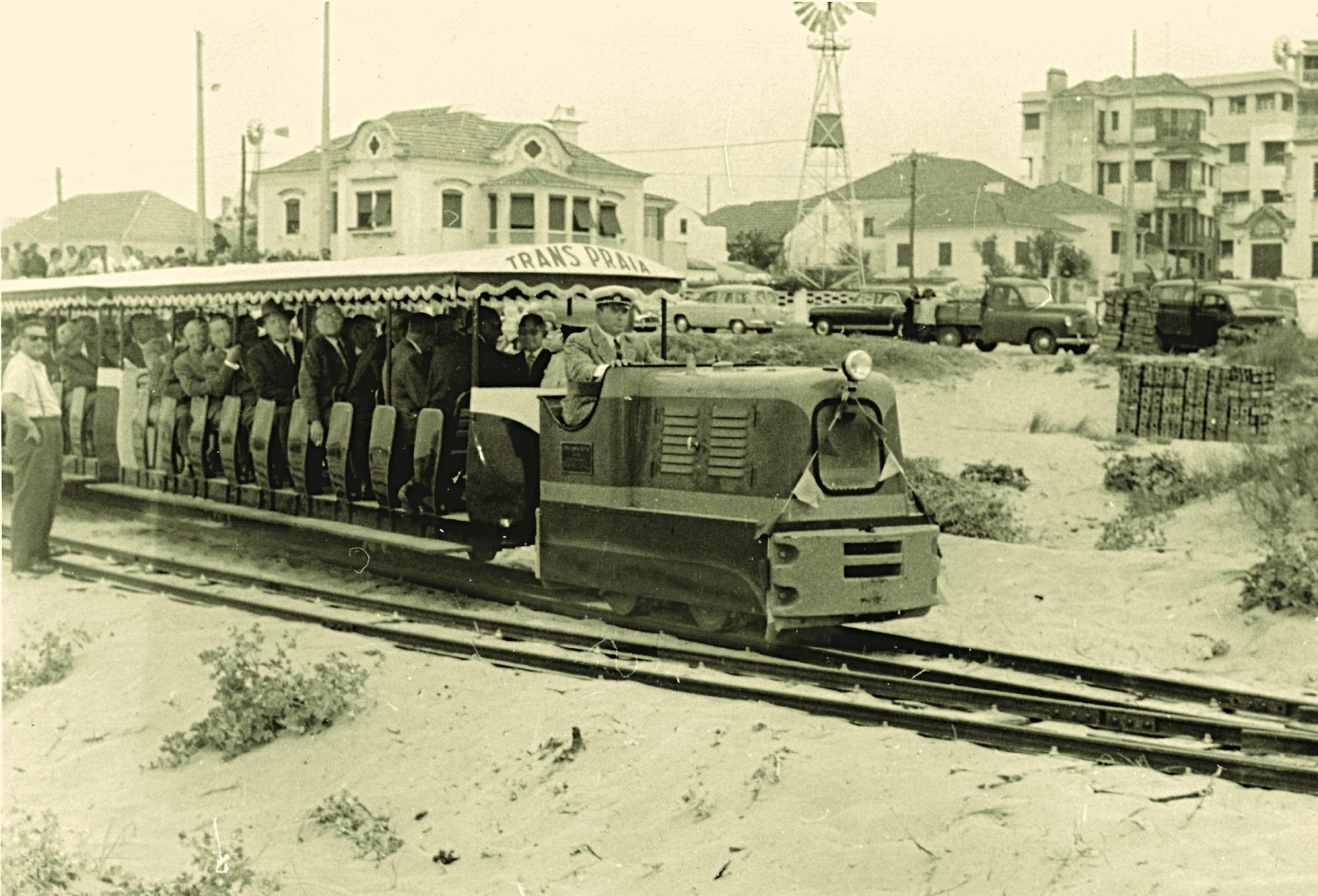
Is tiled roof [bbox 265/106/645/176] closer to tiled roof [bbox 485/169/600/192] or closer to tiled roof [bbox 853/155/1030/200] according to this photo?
tiled roof [bbox 485/169/600/192]

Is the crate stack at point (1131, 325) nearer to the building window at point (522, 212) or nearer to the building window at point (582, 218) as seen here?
the building window at point (582, 218)

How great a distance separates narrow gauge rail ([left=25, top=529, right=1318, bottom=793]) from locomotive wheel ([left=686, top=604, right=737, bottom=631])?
310 mm

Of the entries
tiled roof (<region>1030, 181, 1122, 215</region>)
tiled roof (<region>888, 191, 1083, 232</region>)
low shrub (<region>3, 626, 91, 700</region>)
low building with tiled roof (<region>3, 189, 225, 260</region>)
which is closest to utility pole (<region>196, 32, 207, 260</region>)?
low building with tiled roof (<region>3, 189, 225, 260</region>)

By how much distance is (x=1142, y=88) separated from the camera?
67.1 meters

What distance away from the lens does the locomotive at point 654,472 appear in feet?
29.7

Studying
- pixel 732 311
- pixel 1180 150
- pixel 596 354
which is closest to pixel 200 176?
pixel 732 311

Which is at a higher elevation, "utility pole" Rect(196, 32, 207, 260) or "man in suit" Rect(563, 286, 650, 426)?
"utility pole" Rect(196, 32, 207, 260)

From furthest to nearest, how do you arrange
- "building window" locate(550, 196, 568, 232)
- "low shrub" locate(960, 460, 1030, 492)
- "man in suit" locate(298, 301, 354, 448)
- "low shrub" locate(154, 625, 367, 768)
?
"building window" locate(550, 196, 568, 232) < "low shrub" locate(960, 460, 1030, 492) < "man in suit" locate(298, 301, 354, 448) < "low shrub" locate(154, 625, 367, 768)

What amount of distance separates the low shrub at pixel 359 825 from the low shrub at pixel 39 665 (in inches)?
142

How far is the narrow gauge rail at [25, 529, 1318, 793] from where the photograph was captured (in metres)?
6.95

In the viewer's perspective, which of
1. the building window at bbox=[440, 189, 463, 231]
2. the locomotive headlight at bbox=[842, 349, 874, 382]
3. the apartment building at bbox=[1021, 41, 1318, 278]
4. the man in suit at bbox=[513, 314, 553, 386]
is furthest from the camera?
the apartment building at bbox=[1021, 41, 1318, 278]

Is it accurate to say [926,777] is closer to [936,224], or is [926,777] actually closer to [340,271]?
[340,271]

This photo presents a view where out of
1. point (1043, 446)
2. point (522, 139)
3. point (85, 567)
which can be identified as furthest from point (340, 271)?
point (522, 139)

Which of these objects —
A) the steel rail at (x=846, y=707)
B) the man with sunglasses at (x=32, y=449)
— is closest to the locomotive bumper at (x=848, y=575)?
the steel rail at (x=846, y=707)
